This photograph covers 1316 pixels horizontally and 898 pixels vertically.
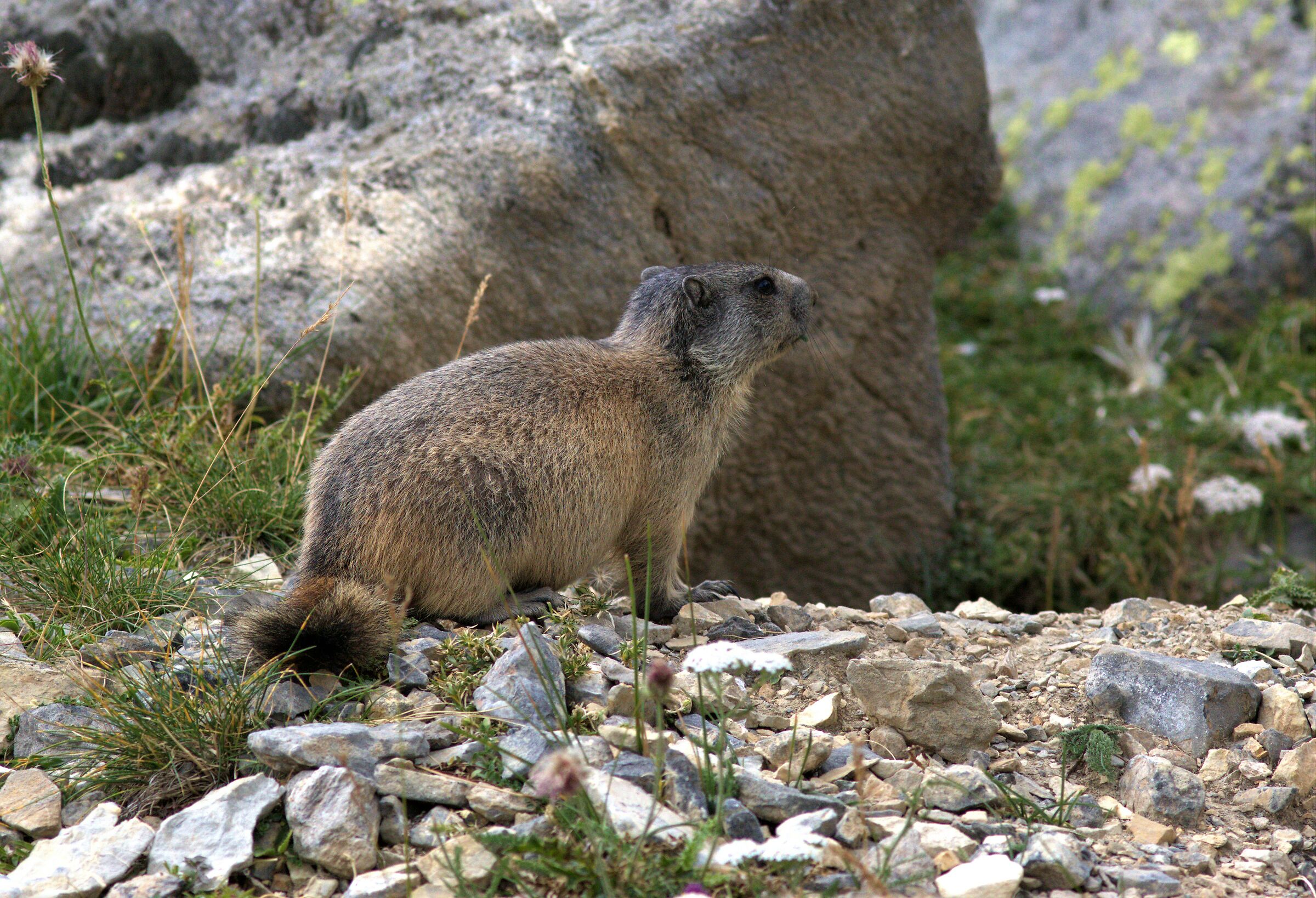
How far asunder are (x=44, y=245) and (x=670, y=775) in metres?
5.81

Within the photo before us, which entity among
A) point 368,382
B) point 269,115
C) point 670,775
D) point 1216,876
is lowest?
point 1216,876

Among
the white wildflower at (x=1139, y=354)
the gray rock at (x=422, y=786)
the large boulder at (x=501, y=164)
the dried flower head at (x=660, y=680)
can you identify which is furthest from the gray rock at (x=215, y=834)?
the white wildflower at (x=1139, y=354)

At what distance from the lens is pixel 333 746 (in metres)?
3.42

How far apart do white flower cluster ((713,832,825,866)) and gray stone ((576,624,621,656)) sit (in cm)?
139

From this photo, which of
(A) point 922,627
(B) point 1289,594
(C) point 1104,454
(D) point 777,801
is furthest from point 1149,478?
(D) point 777,801

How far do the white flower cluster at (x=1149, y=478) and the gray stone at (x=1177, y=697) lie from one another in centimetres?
404

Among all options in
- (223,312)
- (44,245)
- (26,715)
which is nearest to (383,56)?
(223,312)

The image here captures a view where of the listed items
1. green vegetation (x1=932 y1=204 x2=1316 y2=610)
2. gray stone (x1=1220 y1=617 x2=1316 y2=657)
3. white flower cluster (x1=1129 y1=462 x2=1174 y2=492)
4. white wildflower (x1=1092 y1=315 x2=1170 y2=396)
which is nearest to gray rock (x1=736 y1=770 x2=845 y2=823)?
Answer: gray stone (x1=1220 y1=617 x2=1316 y2=657)

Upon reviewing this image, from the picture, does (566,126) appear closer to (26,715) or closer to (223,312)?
(223,312)

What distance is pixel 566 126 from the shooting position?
6.55 m

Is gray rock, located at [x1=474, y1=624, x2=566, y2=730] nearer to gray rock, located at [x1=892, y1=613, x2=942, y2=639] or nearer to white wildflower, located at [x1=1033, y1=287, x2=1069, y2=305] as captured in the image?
gray rock, located at [x1=892, y1=613, x2=942, y2=639]

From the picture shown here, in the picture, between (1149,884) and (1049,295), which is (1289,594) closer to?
(1149,884)

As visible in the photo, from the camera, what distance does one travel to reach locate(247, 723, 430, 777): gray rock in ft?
11.2

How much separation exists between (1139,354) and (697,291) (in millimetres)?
6321
